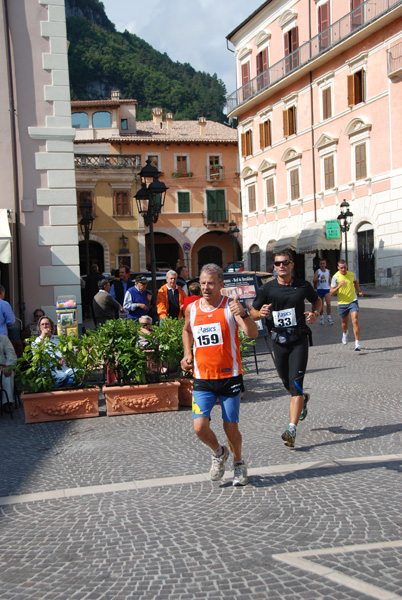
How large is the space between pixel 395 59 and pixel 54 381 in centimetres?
2490

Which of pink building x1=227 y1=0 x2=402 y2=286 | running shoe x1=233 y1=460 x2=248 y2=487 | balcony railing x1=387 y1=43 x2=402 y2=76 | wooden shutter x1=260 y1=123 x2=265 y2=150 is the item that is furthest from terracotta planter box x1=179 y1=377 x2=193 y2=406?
wooden shutter x1=260 y1=123 x2=265 y2=150

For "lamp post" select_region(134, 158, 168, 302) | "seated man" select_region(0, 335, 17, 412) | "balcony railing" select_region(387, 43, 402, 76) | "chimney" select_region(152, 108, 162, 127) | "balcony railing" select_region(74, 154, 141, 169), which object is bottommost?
"seated man" select_region(0, 335, 17, 412)

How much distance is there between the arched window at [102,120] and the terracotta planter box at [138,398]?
49.8 meters

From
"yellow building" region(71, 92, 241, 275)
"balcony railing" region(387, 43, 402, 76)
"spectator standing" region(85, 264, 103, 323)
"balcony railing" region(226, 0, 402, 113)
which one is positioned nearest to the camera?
"spectator standing" region(85, 264, 103, 323)

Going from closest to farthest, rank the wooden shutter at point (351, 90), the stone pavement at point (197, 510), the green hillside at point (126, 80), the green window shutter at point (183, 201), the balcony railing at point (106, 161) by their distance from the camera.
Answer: the stone pavement at point (197, 510), the wooden shutter at point (351, 90), the balcony railing at point (106, 161), the green window shutter at point (183, 201), the green hillside at point (126, 80)

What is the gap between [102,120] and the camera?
55.3 metres

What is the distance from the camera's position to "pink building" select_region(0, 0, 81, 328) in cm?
1303

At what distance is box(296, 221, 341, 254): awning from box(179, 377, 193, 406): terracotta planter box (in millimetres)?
25960

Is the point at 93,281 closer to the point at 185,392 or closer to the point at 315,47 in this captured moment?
the point at 185,392

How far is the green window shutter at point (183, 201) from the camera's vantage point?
5378 centimetres

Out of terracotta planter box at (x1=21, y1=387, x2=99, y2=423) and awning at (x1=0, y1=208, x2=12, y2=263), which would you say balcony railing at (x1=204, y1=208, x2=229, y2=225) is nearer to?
awning at (x1=0, y1=208, x2=12, y2=263)

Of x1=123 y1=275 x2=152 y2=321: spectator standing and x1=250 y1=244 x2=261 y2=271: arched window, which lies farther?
x1=250 y1=244 x2=261 y2=271: arched window

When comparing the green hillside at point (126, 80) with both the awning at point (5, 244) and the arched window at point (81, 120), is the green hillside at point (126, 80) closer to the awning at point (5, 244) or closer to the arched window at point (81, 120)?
the arched window at point (81, 120)

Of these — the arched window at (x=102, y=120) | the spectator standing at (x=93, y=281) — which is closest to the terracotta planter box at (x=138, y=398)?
the spectator standing at (x=93, y=281)
